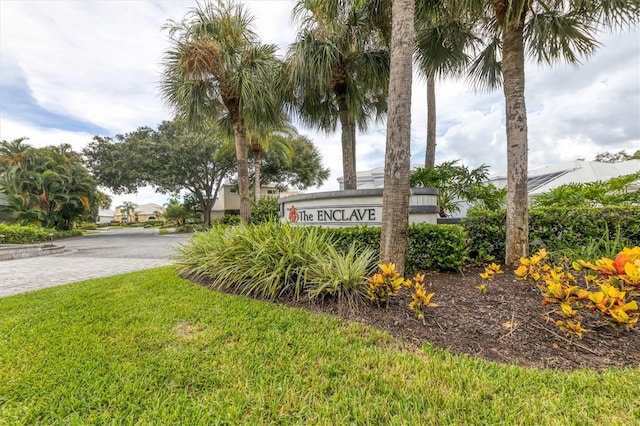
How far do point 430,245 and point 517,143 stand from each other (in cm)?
201

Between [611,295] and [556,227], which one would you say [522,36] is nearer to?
[556,227]

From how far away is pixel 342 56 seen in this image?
6.46 metres

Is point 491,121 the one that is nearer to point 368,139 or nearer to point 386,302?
point 368,139

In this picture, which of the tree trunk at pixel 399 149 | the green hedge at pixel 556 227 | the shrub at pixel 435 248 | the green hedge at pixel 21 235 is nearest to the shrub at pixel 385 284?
the tree trunk at pixel 399 149

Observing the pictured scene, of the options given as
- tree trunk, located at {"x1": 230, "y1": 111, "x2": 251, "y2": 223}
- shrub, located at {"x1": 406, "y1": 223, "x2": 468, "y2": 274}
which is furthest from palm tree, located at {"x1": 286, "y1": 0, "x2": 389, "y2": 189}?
shrub, located at {"x1": 406, "y1": 223, "x2": 468, "y2": 274}

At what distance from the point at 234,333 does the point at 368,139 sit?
28.0 feet

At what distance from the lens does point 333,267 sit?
340 centimetres

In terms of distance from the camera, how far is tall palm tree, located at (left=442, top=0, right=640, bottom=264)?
153 inches

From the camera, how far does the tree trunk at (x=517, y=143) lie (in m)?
4.04

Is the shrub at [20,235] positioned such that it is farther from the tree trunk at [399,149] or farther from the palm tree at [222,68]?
the tree trunk at [399,149]

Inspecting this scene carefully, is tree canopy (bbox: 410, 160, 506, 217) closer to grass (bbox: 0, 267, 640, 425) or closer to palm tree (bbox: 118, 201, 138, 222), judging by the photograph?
grass (bbox: 0, 267, 640, 425)

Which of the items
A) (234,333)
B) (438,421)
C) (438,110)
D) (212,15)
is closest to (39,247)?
(212,15)

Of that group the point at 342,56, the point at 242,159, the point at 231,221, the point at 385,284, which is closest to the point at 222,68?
the point at 242,159

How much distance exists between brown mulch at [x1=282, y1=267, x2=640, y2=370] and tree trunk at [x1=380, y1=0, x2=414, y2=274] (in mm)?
645
